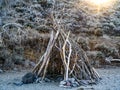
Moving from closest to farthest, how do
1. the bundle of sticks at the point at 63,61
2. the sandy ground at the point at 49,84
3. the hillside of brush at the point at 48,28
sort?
1. the sandy ground at the point at 49,84
2. the bundle of sticks at the point at 63,61
3. the hillside of brush at the point at 48,28

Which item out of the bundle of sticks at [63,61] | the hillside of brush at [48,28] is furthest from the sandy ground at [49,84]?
the hillside of brush at [48,28]

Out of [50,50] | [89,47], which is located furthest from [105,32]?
[50,50]

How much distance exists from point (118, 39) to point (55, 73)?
4.84 meters

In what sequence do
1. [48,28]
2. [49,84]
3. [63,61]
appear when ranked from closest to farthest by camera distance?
[49,84]
[63,61]
[48,28]

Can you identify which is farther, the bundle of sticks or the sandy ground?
the bundle of sticks

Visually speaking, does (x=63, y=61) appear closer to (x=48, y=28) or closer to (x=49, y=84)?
(x=49, y=84)

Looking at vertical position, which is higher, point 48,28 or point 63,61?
point 48,28

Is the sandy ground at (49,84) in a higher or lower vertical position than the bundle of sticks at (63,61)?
lower

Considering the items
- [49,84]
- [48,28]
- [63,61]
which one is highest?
[48,28]

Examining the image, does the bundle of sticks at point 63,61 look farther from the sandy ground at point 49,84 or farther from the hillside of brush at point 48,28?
the hillside of brush at point 48,28

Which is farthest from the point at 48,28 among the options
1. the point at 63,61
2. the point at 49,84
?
the point at 49,84

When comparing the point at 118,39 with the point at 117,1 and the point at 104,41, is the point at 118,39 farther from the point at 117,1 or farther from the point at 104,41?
the point at 117,1

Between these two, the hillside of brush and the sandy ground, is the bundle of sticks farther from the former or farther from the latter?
the hillside of brush

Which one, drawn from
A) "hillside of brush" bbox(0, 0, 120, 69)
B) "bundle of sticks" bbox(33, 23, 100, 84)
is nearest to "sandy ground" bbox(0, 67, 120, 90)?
"bundle of sticks" bbox(33, 23, 100, 84)
